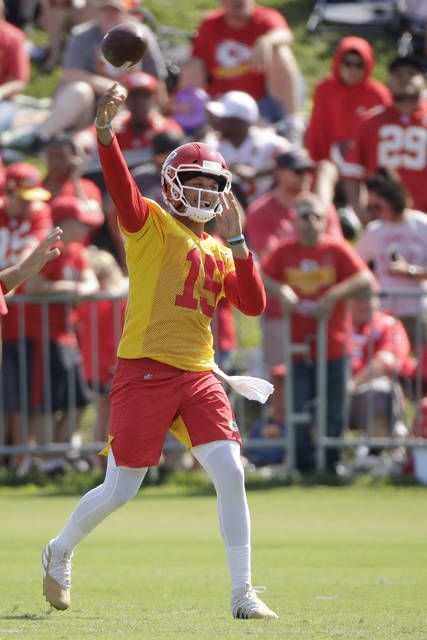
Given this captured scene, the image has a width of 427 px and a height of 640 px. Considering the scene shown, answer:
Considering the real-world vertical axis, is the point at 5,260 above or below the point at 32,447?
above

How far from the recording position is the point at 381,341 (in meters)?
12.9

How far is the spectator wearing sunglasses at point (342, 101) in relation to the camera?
15.7 m

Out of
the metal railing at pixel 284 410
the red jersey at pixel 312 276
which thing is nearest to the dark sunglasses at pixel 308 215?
the red jersey at pixel 312 276

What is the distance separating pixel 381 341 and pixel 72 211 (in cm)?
295

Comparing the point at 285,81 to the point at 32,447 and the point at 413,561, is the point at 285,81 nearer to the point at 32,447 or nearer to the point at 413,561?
the point at 32,447

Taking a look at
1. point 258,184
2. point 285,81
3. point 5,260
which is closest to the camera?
point 5,260

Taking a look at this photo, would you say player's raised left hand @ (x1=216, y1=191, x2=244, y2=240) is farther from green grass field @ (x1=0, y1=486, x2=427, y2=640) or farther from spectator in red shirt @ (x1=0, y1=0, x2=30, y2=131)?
spectator in red shirt @ (x1=0, y1=0, x2=30, y2=131)

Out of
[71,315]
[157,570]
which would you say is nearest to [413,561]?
[157,570]

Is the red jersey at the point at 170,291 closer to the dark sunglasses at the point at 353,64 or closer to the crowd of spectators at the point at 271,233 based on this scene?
the crowd of spectators at the point at 271,233

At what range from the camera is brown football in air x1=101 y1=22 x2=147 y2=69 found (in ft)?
23.3

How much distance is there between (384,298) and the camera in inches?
512

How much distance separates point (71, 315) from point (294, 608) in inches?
246

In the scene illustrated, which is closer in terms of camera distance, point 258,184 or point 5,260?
point 5,260

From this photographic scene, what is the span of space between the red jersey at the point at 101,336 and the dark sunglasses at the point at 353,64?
441cm
